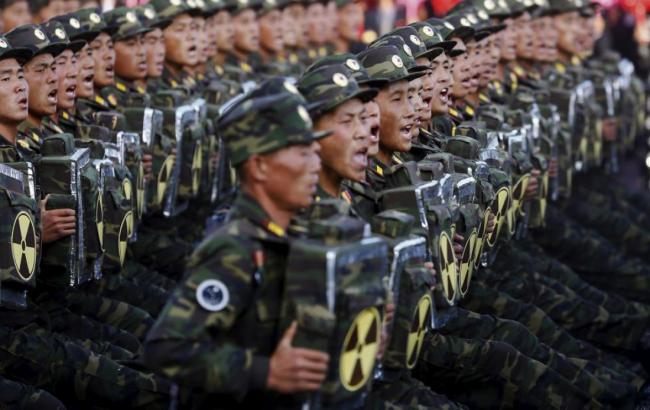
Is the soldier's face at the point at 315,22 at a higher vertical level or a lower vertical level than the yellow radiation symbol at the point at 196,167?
lower

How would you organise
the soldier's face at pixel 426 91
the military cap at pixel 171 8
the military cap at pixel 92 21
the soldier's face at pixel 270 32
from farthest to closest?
1. the soldier's face at pixel 270 32
2. the military cap at pixel 171 8
3. the military cap at pixel 92 21
4. the soldier's face at pixel 426 91

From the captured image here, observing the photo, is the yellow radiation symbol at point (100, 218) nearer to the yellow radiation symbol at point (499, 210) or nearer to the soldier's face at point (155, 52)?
the yellow radiation symbol at point (499, 210)

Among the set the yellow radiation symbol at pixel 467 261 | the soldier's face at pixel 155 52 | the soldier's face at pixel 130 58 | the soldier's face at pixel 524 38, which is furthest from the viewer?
the soldier's face at pixel 524 38

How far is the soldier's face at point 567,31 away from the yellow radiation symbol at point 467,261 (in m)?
8.44

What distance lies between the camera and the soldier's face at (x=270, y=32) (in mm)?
19656

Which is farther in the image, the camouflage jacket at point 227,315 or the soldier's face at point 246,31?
the soldier's face at point 246,31

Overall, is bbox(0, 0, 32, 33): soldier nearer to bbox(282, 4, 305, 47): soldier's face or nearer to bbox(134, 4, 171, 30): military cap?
bbox(134, 4, 171, 30): military cap

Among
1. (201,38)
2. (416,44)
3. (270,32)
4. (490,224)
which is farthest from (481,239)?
(270,32)

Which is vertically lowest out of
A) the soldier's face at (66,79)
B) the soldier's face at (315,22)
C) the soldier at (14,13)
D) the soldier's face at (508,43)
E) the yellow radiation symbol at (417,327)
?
the soldier's face at (315,22)

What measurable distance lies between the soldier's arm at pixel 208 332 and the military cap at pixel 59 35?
469 centimetres

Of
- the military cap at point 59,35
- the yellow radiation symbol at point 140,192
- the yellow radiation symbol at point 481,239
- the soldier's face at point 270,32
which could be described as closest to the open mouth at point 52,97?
the military cap at point 59,35

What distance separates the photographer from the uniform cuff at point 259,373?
23.0ft

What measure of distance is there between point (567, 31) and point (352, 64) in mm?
9609

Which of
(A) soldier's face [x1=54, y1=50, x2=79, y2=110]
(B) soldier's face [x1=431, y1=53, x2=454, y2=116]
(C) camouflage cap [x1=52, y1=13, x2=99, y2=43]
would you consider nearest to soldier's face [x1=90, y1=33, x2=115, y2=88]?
(C) camouflage cap [x1=52, y1=13, x2=99, y2=43]
